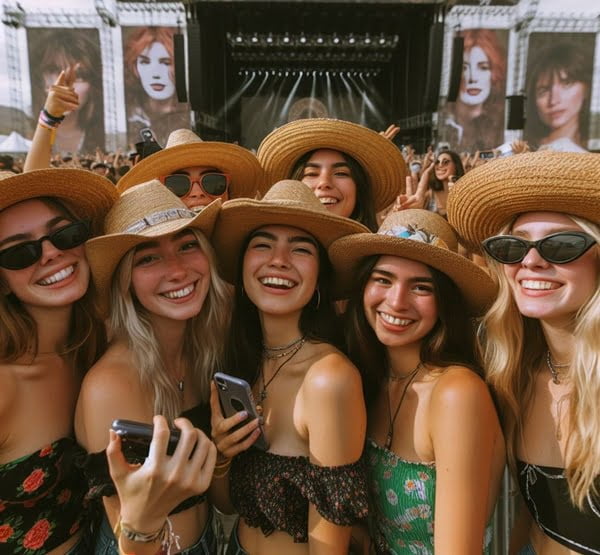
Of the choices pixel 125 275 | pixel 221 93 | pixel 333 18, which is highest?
pixel 333 18

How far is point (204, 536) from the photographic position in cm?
190

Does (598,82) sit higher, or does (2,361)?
(598,82)

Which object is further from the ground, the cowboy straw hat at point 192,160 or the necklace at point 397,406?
the cowboy straw hat at point 192,160

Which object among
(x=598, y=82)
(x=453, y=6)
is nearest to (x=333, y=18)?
(x=453, y=6)

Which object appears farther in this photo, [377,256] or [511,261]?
[377,256]

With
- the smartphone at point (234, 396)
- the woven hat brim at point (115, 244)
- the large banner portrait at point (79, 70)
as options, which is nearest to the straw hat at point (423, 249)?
the woven hat brim at point (115, 244)

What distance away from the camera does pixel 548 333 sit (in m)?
1.67

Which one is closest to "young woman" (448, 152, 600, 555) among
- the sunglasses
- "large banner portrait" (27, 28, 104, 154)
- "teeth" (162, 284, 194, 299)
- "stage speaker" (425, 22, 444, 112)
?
"teeth" (162, 284, 194, 299)

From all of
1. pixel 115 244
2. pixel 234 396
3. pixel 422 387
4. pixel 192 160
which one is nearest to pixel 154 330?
pixel 115 244

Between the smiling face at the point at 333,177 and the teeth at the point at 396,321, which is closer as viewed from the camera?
the teeth at the point at 396,321

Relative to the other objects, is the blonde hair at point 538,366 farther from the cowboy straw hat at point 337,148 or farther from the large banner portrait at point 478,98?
the large banner portrait at point 478,98

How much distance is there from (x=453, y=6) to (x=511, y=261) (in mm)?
12701

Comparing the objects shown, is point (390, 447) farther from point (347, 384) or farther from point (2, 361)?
point (2, 361)

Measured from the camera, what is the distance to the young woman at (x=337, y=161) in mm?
2992
